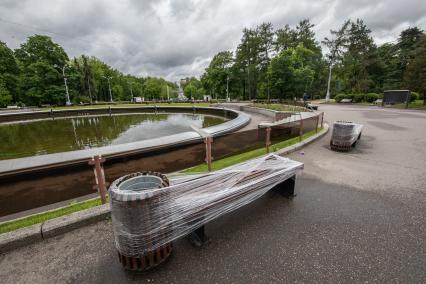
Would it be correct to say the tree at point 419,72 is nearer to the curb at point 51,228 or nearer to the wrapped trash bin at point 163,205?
the wrapped trash bin at point 163,205

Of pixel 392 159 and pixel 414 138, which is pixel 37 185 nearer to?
pixel 392 159

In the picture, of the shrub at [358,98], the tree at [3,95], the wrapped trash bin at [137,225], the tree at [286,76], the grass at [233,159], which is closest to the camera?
the wrapped trash bin at [137,225]

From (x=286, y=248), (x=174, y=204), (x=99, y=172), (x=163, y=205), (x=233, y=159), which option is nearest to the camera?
(x=163, y=205)

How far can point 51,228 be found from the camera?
2.77 metres

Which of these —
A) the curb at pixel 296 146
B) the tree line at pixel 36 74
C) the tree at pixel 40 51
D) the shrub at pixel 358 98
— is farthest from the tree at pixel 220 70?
the curb at pixel 296 146

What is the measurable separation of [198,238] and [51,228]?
221cm

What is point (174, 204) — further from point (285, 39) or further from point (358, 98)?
point (285, 39)

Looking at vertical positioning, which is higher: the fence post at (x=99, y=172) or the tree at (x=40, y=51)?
the tree at (x=40, y=51)

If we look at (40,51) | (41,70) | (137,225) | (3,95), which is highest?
(40,51)

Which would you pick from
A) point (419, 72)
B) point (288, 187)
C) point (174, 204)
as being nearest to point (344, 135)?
point (288, 187)

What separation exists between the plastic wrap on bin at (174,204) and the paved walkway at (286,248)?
378mm

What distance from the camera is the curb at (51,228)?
2.57m

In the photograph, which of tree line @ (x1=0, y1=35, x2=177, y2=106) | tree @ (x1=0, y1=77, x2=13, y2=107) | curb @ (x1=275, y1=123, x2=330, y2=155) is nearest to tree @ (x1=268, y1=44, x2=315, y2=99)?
curb @ (x1=275, y1=123, x2=330, y2=155)

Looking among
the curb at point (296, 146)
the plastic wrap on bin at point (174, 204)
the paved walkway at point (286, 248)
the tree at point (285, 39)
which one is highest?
the tree at point (285, 39)
